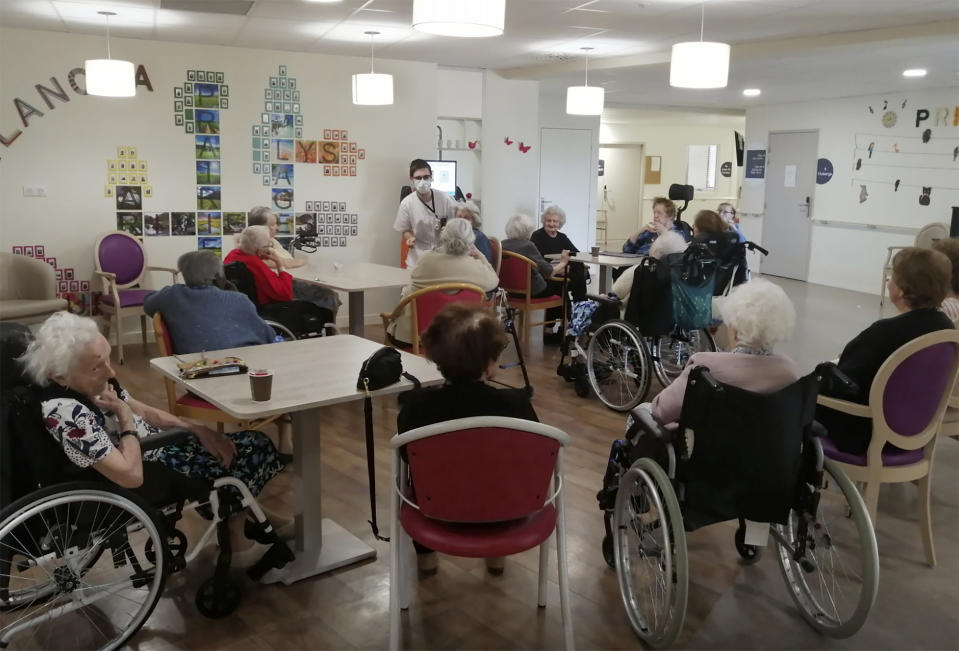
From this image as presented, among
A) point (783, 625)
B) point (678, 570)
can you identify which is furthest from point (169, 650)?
point (783, 625)

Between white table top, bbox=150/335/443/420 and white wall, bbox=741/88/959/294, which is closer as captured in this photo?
white table top, bbox=150/335/443/420

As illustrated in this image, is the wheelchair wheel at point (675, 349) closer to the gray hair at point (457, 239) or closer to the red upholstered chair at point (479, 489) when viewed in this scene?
the gray hair at point (457, 239)

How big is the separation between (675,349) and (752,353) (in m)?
2.42

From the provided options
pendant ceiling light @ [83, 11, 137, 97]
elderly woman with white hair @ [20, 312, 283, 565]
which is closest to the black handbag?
elderly woman with white hair @ [20, 312, 283, 565]

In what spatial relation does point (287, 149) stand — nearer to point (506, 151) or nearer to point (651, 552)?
point (506, 151)

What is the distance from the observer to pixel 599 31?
5938mm

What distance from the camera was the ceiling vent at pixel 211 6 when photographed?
4938 millimetres

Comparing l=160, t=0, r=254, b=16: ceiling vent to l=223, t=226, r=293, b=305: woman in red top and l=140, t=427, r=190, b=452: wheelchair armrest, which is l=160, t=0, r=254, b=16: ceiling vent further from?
l=140, t=427, r=190, b=452: wheelchair armrest

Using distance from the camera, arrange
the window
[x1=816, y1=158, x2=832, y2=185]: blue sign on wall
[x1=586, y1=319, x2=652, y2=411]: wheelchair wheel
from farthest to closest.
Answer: the window < [x1=816, y1=158, x2=832, y2=185]: blue sign on wall < [x1=586, y1=319, x2=652, y2=411]: wheelchair wheel

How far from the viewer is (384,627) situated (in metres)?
2.44

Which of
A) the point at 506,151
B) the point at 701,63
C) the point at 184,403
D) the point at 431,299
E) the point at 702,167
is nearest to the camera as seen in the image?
the point at 184,403

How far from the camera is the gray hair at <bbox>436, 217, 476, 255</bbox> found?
440 cm

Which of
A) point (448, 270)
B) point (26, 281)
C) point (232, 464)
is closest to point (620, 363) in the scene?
point (448, 270)

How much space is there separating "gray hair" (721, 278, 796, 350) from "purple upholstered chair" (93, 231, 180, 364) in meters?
4.72
